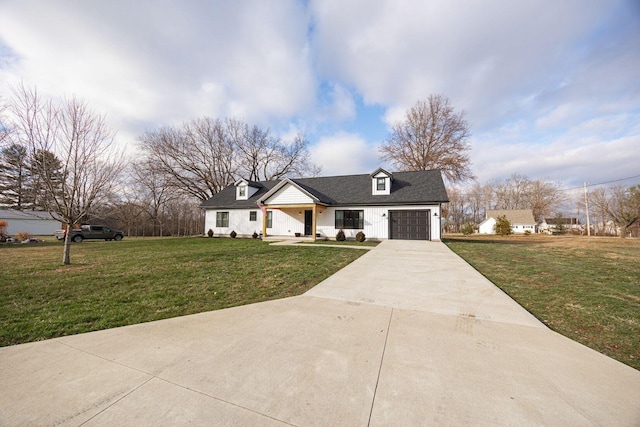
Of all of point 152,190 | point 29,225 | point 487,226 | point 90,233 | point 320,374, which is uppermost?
point 152,190

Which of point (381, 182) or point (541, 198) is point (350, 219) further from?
point (541, 198)

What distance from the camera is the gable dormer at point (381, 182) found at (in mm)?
17188

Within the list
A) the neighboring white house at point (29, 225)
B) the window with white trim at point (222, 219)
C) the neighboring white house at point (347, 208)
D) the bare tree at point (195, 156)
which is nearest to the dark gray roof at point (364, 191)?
the neighboring white house at point (347, 208)

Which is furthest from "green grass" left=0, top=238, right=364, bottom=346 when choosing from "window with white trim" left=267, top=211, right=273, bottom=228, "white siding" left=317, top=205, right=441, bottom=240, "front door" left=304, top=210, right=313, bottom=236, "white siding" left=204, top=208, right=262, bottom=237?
"white siding" left=204, top=208, right=262, bottom=237

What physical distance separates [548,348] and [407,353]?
5.75ft

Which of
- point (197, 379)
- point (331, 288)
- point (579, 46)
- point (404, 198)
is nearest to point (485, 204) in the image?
point (404, 198)

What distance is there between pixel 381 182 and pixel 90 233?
76.6ft

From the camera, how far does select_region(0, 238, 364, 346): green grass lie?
3.70m

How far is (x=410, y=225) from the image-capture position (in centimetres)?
1603

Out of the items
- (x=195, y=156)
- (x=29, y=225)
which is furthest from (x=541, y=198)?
(x=29, y=225)

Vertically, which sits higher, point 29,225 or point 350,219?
point 350,219

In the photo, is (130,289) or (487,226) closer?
(130,289)

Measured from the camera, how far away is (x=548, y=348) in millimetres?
2900

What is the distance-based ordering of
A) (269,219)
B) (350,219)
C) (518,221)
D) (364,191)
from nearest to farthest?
(350,219) → (364,191) → (269,219) → (518,221)
